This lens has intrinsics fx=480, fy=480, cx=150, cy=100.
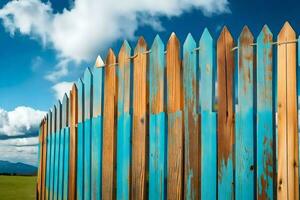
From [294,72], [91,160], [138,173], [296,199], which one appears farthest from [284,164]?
[91,160]

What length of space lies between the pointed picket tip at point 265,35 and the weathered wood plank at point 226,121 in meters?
0.21

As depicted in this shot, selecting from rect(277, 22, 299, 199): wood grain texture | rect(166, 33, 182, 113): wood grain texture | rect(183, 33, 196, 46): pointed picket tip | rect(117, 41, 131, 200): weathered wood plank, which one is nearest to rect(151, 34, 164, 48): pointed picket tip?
rect(166, 33, 182, 113): wood grain texture

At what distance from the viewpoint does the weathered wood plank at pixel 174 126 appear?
146 inches

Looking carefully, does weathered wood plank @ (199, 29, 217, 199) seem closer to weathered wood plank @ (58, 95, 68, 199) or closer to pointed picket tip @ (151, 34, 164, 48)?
pointed picket tip @ (151, 34, 164, 48)

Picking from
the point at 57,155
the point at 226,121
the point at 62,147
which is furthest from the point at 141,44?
the point at 57,155

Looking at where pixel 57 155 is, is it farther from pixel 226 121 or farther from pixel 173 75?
pixel 226 121

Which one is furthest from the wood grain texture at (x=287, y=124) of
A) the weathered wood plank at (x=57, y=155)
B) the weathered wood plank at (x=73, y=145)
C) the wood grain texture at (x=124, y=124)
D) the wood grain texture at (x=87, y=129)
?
the weathered wood plank at (x=57, y=155)

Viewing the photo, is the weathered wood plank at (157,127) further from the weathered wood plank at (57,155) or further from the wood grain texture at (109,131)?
the weathered wood plank at (57,155)

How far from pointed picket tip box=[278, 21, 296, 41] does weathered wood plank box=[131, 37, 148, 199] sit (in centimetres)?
124

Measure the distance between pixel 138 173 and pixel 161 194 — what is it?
0.33 meters

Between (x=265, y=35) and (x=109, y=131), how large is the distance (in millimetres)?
1894

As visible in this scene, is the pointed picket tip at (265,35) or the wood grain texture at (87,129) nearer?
the pointed picket tip at (265,35)

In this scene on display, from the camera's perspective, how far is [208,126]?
11.5ft

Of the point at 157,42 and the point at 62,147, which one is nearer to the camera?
the point at 157,42
